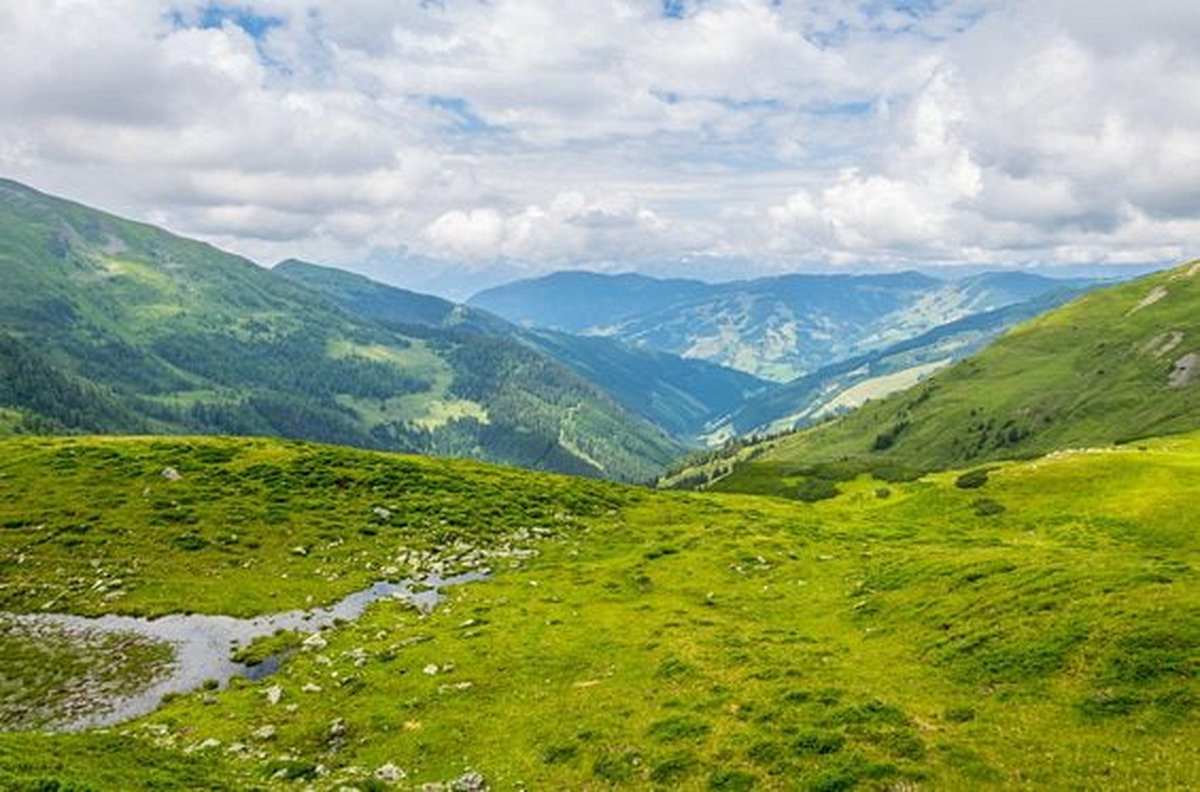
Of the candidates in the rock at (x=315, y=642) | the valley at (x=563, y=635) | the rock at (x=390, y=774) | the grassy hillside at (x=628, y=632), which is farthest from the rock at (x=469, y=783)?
the rock at (x=315, y=642)

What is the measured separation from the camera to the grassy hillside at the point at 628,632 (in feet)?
75.9

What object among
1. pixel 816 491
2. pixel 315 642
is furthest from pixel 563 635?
pixel 816 491

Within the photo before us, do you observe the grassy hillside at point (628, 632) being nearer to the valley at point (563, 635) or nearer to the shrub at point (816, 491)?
the valley at point (563, 635)

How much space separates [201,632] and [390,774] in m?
A: 20.5

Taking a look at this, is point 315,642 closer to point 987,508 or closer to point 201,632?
point 201,632

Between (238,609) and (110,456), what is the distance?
34.7 m

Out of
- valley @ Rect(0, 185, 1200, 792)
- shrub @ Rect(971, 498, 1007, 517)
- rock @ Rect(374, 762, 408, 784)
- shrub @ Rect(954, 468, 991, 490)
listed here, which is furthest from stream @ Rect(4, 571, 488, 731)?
shrub @ Rect(954, 468, 991, 490)

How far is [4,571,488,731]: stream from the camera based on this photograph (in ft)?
109

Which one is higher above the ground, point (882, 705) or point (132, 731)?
point (882, 705)

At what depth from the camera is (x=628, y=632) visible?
39.3 meters

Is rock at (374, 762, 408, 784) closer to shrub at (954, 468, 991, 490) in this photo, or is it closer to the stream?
the stream

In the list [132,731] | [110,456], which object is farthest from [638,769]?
[110,456]

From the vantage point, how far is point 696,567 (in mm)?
53344

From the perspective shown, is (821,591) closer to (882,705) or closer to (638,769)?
(882,705)
